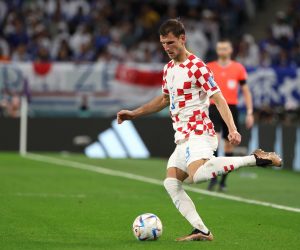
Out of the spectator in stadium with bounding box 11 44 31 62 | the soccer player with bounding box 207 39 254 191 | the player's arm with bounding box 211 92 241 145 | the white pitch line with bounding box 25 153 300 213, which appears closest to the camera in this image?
the player's arm with bounding box 211 92 241 145

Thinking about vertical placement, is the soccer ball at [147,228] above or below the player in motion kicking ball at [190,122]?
below

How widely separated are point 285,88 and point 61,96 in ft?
17.8

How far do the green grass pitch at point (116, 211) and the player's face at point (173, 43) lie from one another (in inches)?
70.9

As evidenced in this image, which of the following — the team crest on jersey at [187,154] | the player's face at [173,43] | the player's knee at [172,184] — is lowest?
the player's knee at [172,184]

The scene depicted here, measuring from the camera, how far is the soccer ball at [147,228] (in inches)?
373

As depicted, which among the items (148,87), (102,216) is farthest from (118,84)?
(102,216)

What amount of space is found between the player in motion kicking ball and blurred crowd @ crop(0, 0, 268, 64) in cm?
1636

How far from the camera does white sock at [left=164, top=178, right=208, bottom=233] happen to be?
9.43 meters

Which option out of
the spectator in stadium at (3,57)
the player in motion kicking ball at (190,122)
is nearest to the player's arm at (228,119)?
the player in motion kicking ball at (190,122)

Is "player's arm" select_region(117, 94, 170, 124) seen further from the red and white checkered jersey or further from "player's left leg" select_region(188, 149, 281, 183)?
"player's left leg" select_region(188, 149, 281, 183)

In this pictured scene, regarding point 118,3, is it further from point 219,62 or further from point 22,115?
point 219,62

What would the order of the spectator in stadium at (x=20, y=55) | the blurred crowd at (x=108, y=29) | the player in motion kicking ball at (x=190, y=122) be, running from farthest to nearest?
the blurred crowd at (x=108, y=29) < the spectator in stadium at (x=20, y=55) < the player in motion kicking ball at (x=190, y=122)

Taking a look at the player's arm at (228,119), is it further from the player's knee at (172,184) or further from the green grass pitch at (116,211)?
the green grass pitch at (116,211)

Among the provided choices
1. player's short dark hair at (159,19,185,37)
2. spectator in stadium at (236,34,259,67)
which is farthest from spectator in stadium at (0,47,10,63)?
player's short dark hair at (159,19,185,37)
